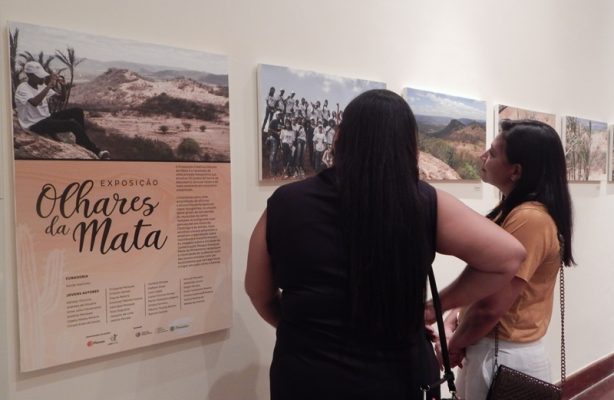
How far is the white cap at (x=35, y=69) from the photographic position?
118 cm

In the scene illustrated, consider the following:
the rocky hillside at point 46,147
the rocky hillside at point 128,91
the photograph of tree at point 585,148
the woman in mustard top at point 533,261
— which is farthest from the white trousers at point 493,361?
the photograph of tree at point 585,148

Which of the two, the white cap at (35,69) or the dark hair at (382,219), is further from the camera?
the white cap at (35,69)

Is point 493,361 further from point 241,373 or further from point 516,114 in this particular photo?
point 516,114

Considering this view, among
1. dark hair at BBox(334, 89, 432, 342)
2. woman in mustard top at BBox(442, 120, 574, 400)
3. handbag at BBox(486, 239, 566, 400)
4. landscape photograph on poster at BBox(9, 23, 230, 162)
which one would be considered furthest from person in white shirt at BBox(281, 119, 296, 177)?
handbag at BBox(486, 239, 566, 400)

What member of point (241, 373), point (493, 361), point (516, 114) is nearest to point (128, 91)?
point (241, 373)

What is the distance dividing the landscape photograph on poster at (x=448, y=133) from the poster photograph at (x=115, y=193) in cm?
103

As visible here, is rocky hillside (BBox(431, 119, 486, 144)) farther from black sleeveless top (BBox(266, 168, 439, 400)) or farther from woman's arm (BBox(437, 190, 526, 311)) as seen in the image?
black sleeveless top (BBox(266, 168, 439, 400))

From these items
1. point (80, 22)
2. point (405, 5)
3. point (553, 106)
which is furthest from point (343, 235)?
point (553, 106)

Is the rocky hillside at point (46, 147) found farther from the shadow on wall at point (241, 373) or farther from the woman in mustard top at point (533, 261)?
the woman in mustard top at point (533, 261)

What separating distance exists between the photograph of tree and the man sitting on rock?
2.86m

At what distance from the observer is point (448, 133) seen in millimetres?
2268

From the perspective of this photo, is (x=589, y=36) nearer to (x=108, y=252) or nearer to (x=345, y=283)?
(x=345, y=283)

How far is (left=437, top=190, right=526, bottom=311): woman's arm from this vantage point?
3.53 feet

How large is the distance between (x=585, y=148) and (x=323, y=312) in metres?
2.83
